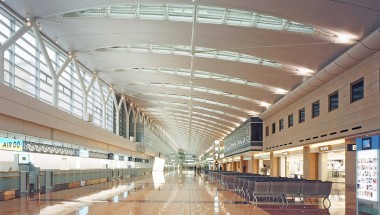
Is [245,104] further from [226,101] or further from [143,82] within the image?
[143,82]

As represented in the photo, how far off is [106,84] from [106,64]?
1112 cm

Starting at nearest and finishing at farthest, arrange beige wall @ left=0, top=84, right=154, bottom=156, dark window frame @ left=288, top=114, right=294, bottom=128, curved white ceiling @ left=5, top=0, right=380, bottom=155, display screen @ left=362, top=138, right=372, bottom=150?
display screen @ left=362, top=138, right=372, bottom=150, beige wall @ left=0, top=84, right=154, bottom=156, curved white ceiling @ left=5, top=0, right=380, bottom=155, dark window frame @ left=288, top=114, right=294, bottom=128

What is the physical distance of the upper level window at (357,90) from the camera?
2258 cm

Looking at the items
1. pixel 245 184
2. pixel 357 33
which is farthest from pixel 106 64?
pixel 357 33

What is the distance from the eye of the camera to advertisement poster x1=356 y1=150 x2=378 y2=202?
12.6m

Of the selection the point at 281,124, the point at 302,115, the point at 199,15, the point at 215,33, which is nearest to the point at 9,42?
the point at 199,15

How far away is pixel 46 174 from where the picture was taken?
86.3ft

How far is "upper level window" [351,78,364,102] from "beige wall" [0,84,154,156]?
1533cm

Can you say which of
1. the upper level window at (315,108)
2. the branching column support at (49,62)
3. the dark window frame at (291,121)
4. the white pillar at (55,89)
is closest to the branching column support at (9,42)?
the branching column support at (49,62)

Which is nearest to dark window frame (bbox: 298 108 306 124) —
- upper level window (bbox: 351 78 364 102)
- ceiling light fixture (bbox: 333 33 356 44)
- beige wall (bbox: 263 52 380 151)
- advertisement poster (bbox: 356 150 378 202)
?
beige wall (bbox: 263 52 380 151)

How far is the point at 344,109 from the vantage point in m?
24.6

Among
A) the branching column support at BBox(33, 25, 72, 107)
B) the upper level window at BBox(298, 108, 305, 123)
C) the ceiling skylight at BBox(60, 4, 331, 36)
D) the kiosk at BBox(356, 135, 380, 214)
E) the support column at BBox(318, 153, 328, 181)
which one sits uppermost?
the ceiling skylight at BBox(60, 4, 331, 36)

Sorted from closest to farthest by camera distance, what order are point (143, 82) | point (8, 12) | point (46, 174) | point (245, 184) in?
point (245, 184) → point (8, 12) → point (46, 174) → point (143, 82)

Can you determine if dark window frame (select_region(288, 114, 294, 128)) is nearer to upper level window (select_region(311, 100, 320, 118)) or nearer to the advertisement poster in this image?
upper level window (select_region(311, 100, 320, 118))
